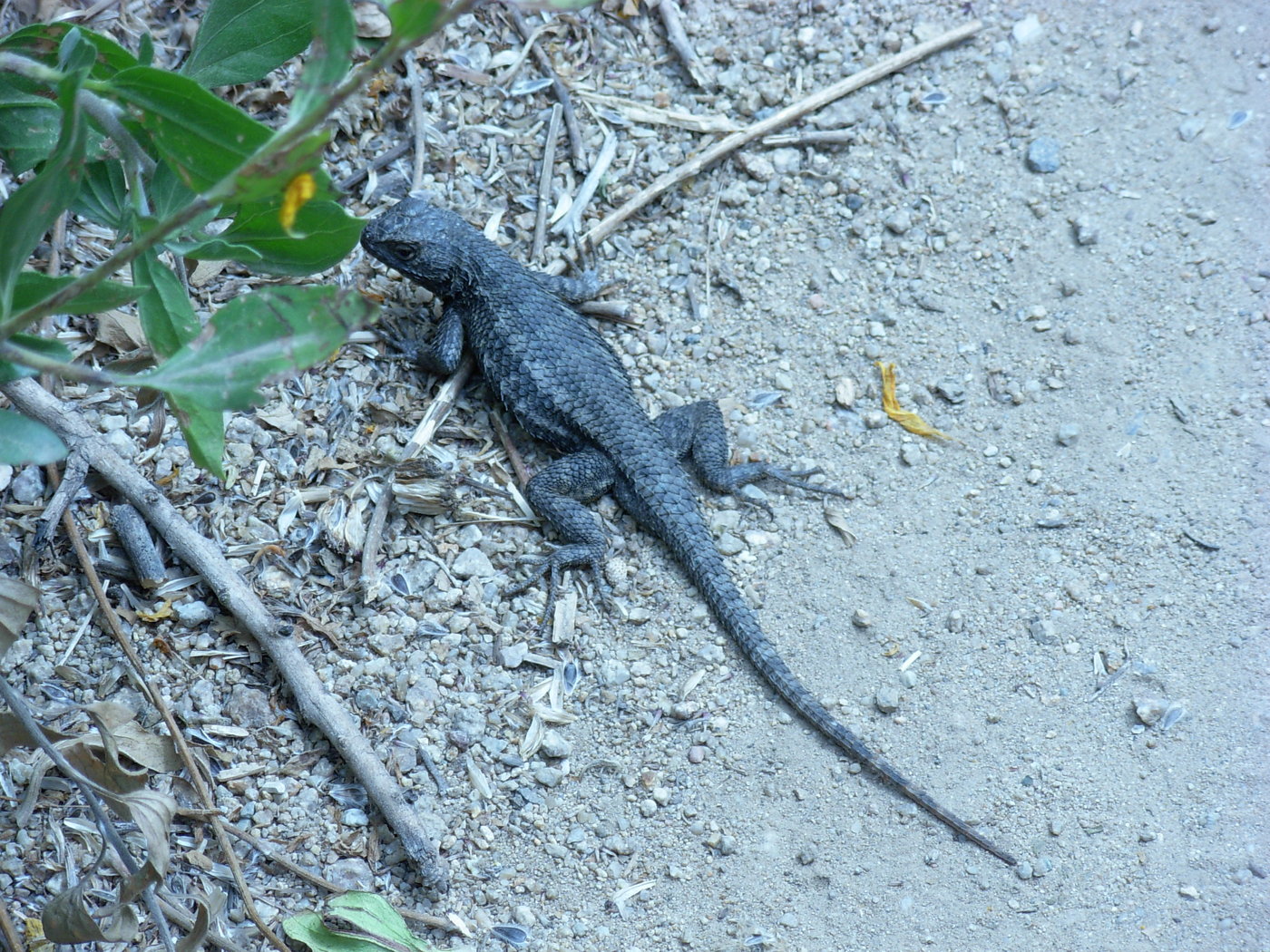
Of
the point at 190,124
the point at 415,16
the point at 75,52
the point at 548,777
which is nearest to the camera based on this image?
the point at 415,16

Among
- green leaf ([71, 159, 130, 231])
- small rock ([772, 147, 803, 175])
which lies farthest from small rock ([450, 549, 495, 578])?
small rock ([772, 147, 803, 175])

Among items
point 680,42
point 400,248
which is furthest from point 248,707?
point 680,42

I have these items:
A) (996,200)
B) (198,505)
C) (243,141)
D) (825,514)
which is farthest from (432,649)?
(996,200)

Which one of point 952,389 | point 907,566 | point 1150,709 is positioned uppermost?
point 952,389

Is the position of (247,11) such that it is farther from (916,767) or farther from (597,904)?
(916,767)

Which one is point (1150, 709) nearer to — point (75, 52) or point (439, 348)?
point (439, 348)

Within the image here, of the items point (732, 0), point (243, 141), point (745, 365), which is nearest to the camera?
point (243, 141)

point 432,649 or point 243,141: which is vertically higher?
point 243,141
